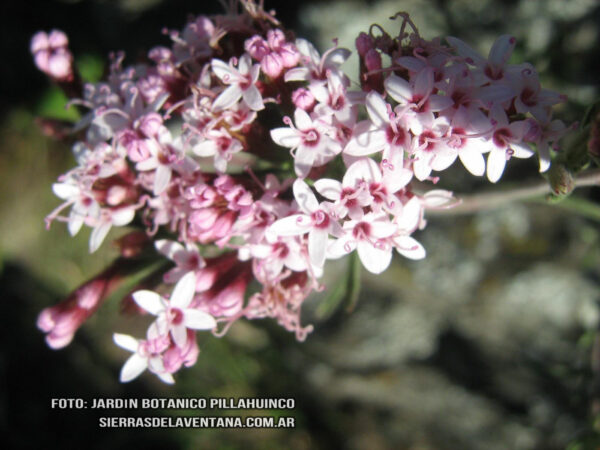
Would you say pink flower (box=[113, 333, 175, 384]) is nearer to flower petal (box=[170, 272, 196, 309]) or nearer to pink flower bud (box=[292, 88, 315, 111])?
flower petal (box=[170, 272, 196, 309])

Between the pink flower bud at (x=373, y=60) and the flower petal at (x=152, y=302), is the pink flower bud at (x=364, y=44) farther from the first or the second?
the flower petal at (x=152, y=302)

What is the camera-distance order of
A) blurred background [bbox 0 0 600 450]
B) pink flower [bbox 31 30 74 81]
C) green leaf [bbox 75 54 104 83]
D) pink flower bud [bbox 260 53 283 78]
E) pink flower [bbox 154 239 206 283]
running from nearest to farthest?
1. pink flower bud [bbox 260 53 283 78]
2. pink flower [bbox 154 239 206 283]
3. pink flower [bbox 31 30 74 81]
4. blurred background [bbox 0 0 600 450]
5. green leaf [bbox 75 54 104 83]

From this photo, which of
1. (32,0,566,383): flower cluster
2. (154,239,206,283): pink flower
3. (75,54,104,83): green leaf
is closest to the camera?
(32,0,566,383): flower cluster

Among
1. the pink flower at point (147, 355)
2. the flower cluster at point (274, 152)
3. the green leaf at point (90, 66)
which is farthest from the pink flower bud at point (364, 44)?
the green leaf at point (90, 66)

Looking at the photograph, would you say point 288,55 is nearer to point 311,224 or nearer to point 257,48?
point 257,48

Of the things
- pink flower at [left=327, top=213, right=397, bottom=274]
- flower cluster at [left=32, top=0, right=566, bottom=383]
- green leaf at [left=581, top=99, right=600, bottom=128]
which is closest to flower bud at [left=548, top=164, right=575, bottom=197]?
flower cluster at [left=32, top=0, right=566, bottom=383]

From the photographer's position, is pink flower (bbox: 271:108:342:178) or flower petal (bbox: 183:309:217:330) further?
flower petal (bbox: 183:309:217:330)

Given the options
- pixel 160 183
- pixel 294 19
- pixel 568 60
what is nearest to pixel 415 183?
pixel 160 183
